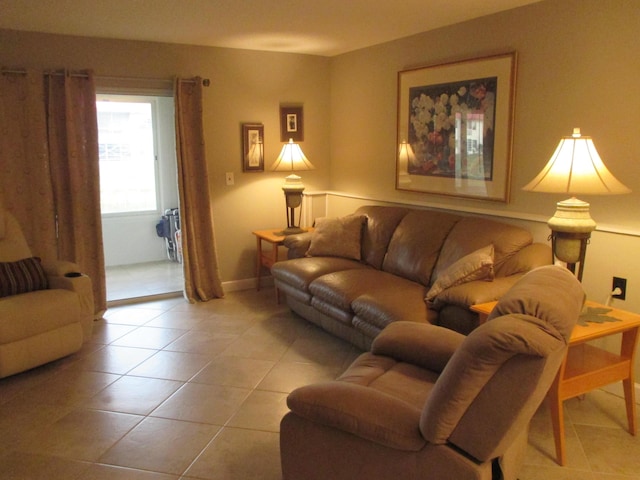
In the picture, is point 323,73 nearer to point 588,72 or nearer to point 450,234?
point 450,234

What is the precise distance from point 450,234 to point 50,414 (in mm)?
2739

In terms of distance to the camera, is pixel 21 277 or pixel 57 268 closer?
pixel 21 277

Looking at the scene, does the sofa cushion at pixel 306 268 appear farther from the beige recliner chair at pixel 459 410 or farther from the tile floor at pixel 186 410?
the beige recliner chair at pixel 459 410

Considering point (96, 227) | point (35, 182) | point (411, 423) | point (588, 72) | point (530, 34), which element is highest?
point (530, 34)

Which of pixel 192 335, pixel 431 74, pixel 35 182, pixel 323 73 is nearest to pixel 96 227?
pixel 35 182

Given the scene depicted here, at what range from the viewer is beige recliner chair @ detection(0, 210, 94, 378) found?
10.4 ft

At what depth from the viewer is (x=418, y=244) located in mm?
3758

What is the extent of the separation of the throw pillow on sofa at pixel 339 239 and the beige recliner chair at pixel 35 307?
182cm

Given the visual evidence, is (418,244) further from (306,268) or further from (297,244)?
(297,244)

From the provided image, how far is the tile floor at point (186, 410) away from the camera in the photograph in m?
2.37

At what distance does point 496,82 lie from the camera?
3512 millimetres

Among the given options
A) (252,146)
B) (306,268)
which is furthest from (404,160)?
(252,146)

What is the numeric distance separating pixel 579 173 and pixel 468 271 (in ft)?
2.70

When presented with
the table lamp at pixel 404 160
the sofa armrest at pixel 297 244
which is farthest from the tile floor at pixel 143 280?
the table lamp at pixel 404 160
